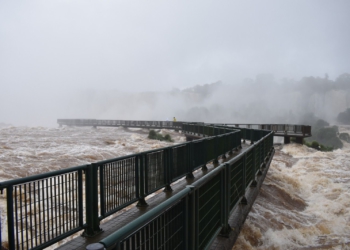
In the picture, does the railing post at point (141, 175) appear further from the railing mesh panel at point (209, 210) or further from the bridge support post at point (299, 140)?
the bridge support post at point (299, 140)

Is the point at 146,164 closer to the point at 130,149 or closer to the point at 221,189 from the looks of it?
the point at 221,189

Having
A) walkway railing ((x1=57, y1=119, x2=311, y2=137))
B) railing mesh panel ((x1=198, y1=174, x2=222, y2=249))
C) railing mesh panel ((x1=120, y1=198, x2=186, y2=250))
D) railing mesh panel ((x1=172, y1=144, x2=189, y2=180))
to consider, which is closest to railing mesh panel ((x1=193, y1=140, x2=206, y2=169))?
railing mesh panel ((x1=172, y1=144, x2=189, y2=180))

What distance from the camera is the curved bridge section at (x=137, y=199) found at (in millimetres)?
2957

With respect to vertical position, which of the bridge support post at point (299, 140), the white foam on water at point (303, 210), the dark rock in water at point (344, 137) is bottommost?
the dark rock in water at point (344, 137)

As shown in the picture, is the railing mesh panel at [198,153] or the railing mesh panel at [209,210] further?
the railing mesh panel at [198,153]

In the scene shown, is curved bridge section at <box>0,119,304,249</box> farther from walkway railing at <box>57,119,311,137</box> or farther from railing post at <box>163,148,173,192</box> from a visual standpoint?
walkway railing at <box>57,119,311,137</box>

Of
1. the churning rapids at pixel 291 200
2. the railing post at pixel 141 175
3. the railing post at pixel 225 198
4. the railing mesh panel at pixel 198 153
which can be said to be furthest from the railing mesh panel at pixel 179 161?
the railing post at pixel 225 198

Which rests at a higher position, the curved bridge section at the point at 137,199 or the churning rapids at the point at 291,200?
the curved bridge section at the point at 137,199

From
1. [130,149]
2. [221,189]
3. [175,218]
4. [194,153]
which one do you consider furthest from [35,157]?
[175,218]

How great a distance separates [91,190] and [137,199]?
169 cm

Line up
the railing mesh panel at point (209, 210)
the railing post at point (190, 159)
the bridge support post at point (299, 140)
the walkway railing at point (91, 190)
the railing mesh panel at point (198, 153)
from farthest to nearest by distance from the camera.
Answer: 1. the bridge support post at point (299, 140)
2. the railing mesh panel at point (198, 153)
3. the railing post at point (190, 159)
4. the walkway railing at point (91, 190)
5. the railing mesh panel at point (209, 210)

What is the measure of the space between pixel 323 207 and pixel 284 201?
159 cm

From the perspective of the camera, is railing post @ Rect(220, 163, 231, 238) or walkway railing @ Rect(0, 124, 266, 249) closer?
walkway railing @ Rect(0, 124, 266, 249)

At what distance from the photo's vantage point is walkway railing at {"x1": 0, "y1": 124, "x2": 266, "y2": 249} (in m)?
4.30
